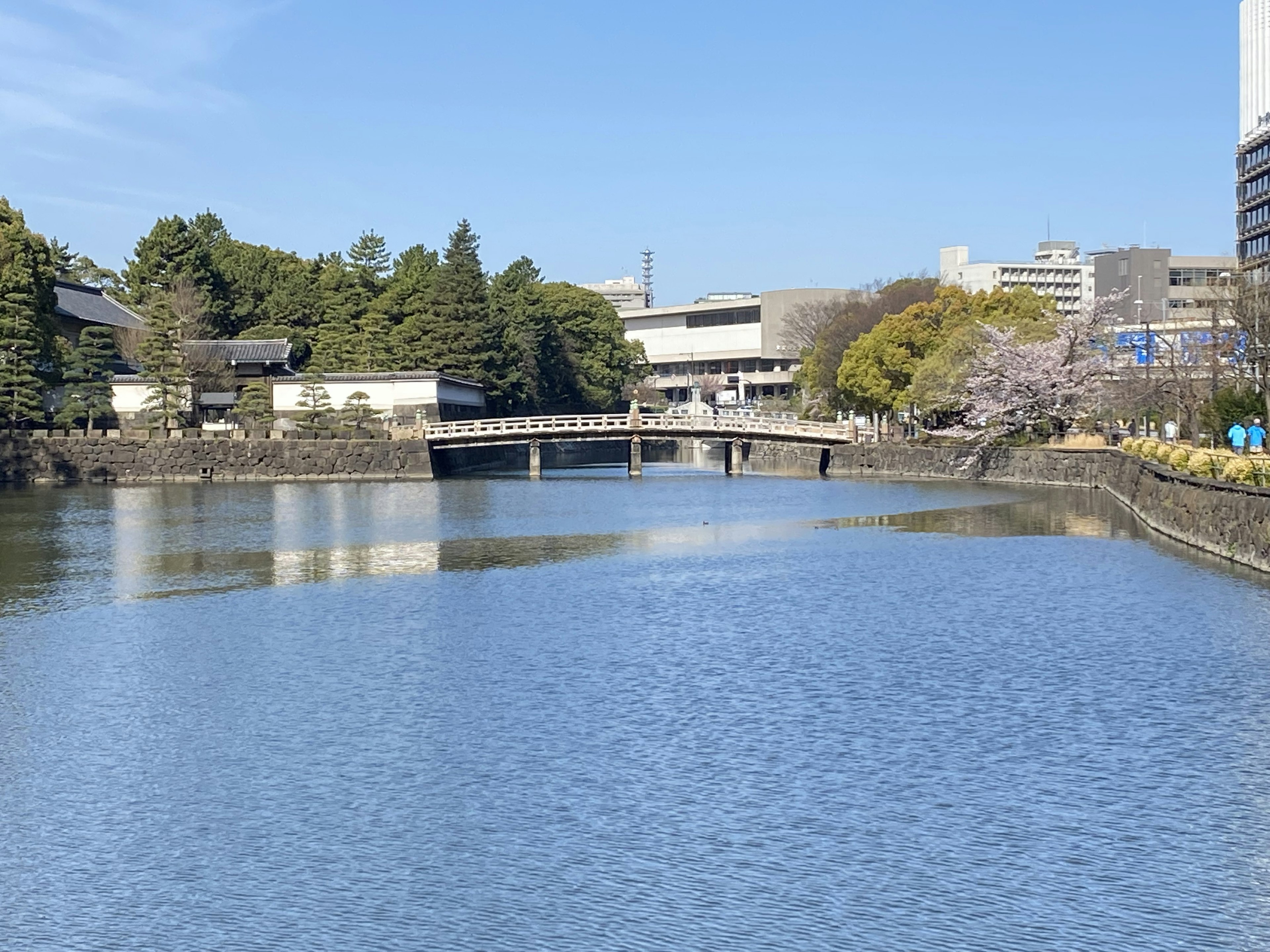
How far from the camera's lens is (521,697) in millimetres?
17234

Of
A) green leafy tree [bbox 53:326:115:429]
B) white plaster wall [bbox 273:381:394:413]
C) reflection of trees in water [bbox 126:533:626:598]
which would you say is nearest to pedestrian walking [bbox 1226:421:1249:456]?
reflection of trees in water [bbox 126:533:626:598]

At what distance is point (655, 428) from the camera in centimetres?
6397

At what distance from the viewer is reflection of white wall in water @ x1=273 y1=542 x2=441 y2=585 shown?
Answer: 96.2ft

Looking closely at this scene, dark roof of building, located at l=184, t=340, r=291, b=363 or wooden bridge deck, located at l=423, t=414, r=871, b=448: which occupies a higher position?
dark roof of building, located at l=184, t=340, r=291, b=363

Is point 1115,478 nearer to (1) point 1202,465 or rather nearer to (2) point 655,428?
(1) point 1202,465

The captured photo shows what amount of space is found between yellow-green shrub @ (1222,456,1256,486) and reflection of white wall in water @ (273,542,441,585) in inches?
624

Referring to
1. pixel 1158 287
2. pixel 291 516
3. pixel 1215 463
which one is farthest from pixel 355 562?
pixel 1158 287

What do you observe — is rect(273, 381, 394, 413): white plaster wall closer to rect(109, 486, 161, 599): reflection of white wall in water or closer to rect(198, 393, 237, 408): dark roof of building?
rect(198, 393, 237, 408): dark roof of building

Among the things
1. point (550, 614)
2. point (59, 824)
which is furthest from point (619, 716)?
point (550, 614)

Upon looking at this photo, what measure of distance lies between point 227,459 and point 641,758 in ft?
174

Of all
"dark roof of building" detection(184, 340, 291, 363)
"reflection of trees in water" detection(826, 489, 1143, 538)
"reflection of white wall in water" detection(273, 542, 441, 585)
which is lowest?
"reflection of white wall in water" detection(273, 542, 441, 585)

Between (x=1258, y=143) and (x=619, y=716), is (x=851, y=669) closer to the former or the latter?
(x=619, y=716)

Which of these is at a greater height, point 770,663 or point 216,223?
point 216,223

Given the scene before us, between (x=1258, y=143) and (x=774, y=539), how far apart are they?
186 feet
